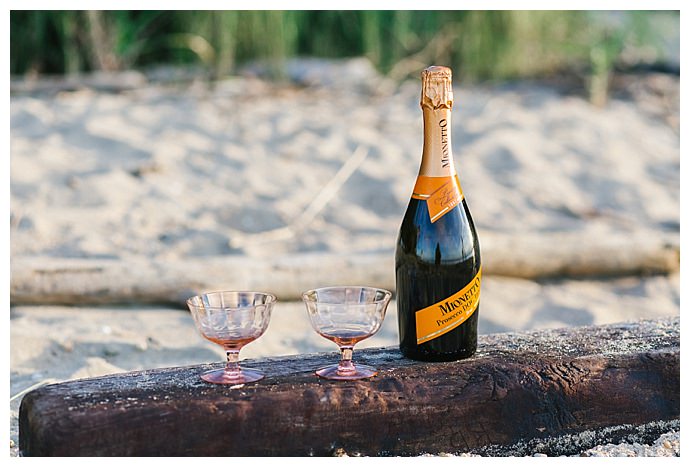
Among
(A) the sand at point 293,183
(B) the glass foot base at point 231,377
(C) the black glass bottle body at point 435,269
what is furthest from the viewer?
(A) the sand at point 293,183

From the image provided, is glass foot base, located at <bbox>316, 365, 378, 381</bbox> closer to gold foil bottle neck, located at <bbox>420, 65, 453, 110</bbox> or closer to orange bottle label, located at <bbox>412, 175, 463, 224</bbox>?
orange bottle label, located at <bbox>412, 175, 463, 224</bbox>

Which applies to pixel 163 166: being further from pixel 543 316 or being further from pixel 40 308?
pixel 543 316

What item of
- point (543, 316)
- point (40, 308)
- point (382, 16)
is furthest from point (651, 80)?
point (40, 308)

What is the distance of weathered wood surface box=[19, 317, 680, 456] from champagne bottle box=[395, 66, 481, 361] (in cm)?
6

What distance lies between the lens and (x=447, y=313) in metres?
1.95

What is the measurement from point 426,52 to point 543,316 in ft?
11.6

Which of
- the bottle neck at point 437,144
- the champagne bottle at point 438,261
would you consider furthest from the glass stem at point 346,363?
the bottle neck at point 437,144

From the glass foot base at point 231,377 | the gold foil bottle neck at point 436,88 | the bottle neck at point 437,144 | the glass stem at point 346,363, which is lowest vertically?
the glass foot base at point 231,377

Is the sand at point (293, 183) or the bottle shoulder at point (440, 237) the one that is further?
the sand at point (293, 183)

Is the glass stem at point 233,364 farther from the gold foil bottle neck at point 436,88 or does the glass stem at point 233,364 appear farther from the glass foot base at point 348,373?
the gold foil bottle neck at point 436,88

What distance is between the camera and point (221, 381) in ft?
6.10

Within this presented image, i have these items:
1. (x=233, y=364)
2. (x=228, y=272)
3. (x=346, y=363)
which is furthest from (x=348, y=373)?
(x=228, y=272)

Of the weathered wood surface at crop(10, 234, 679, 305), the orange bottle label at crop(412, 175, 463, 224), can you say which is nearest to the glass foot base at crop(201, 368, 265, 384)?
the orange bottle label at crop(412, 175, 463, 224)

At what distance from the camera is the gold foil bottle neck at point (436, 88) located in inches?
75.2
